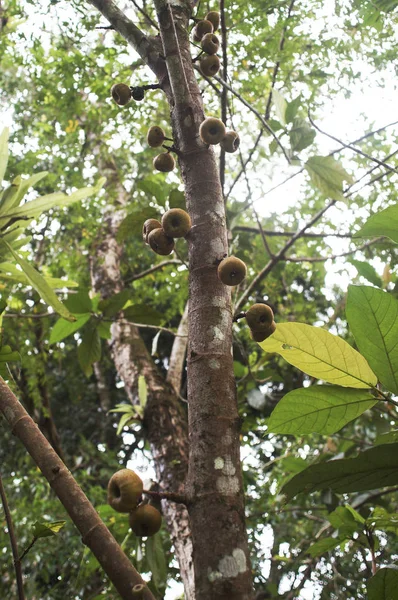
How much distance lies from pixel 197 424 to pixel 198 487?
0.35 feet

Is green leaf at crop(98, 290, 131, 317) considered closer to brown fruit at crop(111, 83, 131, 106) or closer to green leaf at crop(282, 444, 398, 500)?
brown fruit at crop(111, 83, 131, 106)

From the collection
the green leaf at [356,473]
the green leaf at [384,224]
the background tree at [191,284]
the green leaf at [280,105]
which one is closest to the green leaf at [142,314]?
the background tree at [191,284]

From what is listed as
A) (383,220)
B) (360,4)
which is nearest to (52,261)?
(360,4)

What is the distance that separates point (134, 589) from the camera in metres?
0.69

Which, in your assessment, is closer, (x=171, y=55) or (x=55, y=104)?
(x=171, y=55)

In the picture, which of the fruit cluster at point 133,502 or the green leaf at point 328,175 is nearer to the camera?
the fruit cluster at point 133,502

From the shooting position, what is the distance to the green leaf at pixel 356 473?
804mm

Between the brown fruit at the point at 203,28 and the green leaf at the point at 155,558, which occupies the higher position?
the brown fruit at the point at 203,28

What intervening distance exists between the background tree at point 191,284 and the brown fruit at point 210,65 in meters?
0.04

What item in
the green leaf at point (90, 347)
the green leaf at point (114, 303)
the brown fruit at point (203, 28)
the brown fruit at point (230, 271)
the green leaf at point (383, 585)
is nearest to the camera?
the green leaf at point (383, 585)

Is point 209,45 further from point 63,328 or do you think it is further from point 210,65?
point 63,328

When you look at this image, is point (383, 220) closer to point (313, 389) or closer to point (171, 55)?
point (313, 389)

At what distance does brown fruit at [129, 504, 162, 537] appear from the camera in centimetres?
86

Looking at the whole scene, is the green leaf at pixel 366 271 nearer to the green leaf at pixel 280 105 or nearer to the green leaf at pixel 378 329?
the green leaf at pixel 280 105
